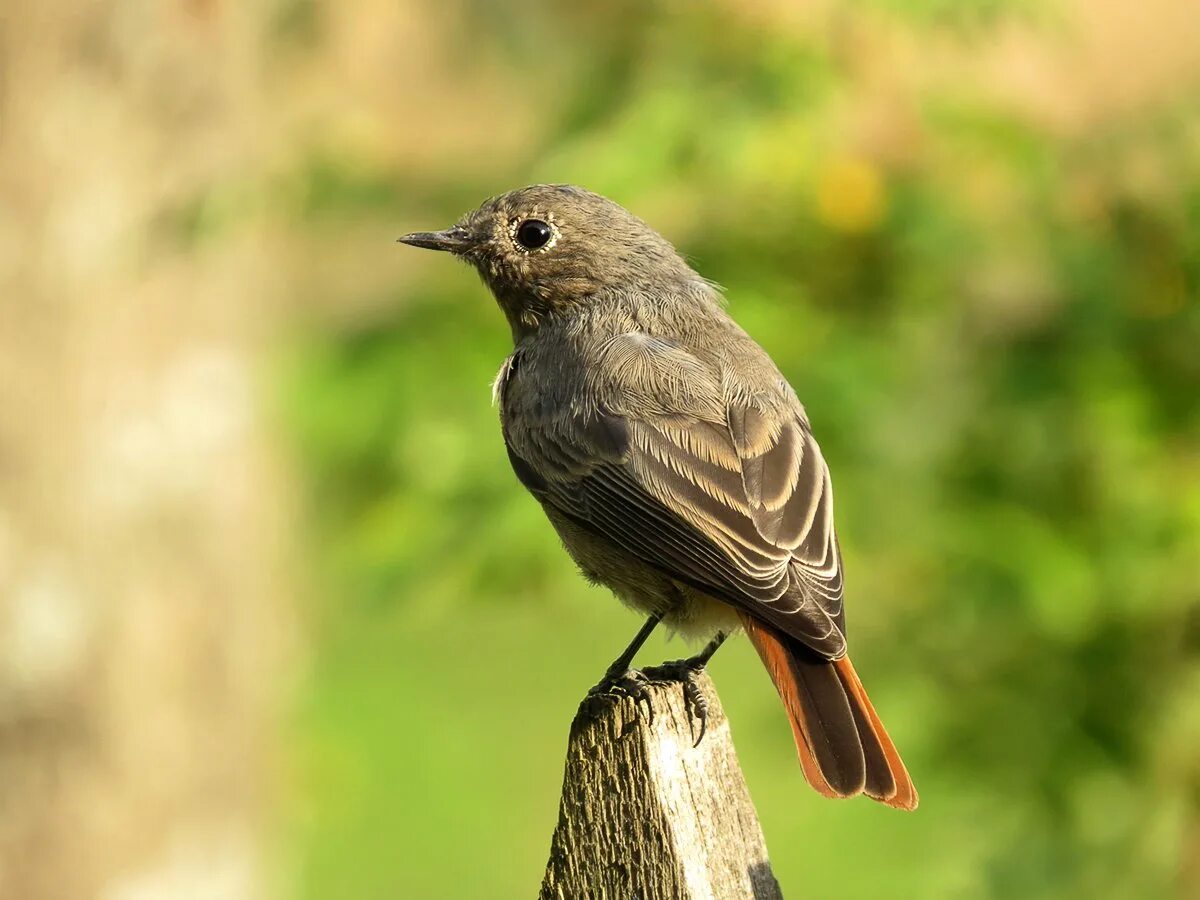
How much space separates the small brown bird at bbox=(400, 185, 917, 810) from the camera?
356 centimetres

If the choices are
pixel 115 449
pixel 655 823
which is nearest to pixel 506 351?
pixel 115 449

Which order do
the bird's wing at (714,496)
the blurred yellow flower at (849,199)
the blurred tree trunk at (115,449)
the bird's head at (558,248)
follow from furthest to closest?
the blurred tree trunk at (115,449)
the blurred yellow flower at (849,199)
the bird's head at (558,248)
the bird's wing at (714,496)

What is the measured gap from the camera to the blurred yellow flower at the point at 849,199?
5.11m

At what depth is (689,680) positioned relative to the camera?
348cm

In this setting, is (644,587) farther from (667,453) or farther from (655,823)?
(655,823)

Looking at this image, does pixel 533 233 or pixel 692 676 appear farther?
pixel 533 233

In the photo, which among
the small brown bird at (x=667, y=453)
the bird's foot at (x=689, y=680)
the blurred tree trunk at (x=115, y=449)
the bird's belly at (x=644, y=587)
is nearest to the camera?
the bird's foot at (x=689, y=680)

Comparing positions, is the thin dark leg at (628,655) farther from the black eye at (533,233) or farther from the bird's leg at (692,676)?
the black eye at (533,233)

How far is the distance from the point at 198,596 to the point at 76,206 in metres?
1.55

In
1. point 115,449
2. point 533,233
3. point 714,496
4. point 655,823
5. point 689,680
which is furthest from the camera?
point 115,449

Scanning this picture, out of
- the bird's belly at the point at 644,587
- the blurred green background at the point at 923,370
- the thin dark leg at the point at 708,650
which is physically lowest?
the thin dark leg at the point at 708,650

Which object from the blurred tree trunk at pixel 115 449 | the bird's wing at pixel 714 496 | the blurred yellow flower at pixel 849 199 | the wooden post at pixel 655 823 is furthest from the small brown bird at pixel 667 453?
the blurred tree trunk at pixel 115 449

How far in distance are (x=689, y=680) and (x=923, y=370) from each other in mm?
1801

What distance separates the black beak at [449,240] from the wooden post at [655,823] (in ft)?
6.20
